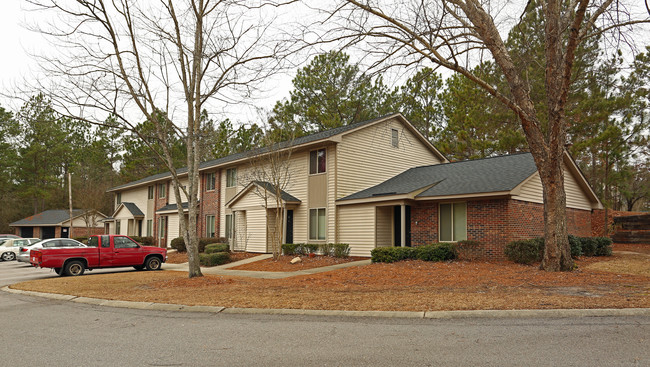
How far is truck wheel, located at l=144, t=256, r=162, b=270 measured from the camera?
780 inches

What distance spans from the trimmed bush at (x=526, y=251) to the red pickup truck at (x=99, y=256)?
1434cm

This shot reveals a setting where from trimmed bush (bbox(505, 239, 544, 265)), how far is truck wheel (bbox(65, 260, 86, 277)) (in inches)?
634

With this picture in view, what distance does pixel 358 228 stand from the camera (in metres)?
21.7

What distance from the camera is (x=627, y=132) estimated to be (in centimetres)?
2725

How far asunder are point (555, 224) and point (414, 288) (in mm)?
5360

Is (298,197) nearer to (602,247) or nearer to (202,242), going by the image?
Answer: (202,242)

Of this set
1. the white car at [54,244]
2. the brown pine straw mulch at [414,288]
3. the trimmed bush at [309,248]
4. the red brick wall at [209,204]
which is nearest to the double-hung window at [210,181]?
the red brick wall at [209,204]

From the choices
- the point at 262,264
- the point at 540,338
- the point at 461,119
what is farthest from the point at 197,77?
the point at 461,119

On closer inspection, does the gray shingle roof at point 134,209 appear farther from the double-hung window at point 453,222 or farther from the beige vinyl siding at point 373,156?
the double-hung window at point 453,222

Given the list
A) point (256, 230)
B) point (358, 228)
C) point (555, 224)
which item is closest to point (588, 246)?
point (555, 224)

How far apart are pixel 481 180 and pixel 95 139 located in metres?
57.6

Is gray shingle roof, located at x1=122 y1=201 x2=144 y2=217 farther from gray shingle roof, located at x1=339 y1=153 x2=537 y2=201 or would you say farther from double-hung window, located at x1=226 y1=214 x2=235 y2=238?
gray shingle roof, located at x1=339 y1=153 x2=537 y2=201

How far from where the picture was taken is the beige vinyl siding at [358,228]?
21.1 m

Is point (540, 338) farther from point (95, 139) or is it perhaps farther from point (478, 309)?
point (95, 139)
